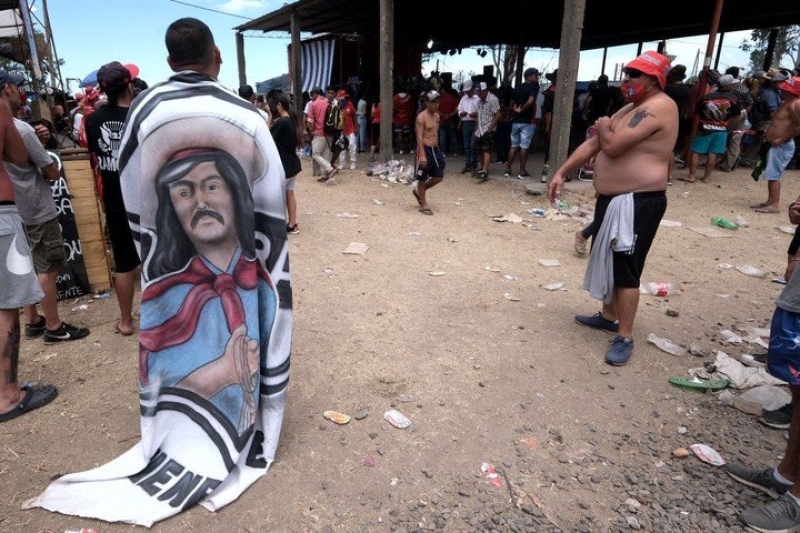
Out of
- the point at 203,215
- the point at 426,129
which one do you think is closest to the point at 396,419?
the point at 203,215

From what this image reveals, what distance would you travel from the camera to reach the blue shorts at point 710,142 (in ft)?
26.7

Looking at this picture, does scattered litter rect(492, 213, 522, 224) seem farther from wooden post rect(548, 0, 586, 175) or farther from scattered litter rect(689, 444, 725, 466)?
scattered litter rect(689, 444, 725, 466)

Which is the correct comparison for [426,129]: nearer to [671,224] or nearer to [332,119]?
[332,119]

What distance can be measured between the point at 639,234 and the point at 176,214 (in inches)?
104

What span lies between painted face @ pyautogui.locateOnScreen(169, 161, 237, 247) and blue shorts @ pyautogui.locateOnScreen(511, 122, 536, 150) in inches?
297

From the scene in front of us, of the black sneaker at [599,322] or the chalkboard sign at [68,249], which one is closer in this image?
the black sneaker at [599,322]

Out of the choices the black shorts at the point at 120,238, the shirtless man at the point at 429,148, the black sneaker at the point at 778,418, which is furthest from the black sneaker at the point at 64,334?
the shirtless man at the point at 429,148

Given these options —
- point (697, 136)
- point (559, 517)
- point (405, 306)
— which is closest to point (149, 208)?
point (559, 517)

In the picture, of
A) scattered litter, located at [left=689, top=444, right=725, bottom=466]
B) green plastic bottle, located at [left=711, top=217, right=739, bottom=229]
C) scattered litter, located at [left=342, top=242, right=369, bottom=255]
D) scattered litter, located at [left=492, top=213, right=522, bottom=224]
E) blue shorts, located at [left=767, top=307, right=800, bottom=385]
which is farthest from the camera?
scattered litter, located at [left=492, top=213, right=522, bottom=224]

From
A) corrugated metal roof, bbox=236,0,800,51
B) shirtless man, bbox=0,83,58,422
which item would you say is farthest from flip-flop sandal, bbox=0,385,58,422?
corrugated metal roof, bbox=236,0,800,51

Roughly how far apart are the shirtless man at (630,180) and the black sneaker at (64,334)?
3.48 metres

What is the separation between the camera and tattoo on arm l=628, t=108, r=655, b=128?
2904mm

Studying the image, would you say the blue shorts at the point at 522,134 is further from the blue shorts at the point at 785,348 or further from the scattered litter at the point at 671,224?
the blue shorts at the point at 785,348

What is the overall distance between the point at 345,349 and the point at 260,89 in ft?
71.7
